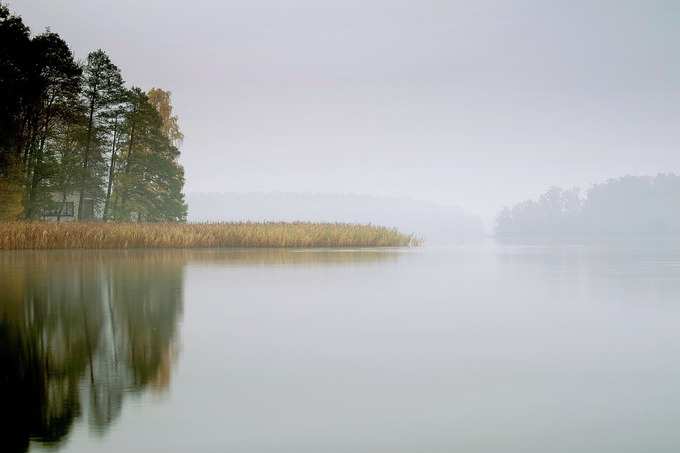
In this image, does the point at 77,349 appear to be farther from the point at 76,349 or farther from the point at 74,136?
the point at 74,136

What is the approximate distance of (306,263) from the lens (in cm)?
2838

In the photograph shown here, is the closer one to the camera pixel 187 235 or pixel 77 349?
pixel 77 349

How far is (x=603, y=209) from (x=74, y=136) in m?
134

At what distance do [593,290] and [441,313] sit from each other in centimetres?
681

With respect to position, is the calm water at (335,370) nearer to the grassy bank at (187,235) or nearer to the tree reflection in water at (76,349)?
the tree reflection in water at (76,349)

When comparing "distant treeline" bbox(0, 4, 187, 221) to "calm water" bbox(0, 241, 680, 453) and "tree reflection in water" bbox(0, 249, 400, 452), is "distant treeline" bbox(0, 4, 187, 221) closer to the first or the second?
"tree reflection in water" bbox(0, 249, 400, 452)

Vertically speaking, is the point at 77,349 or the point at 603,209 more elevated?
the point at 603,209

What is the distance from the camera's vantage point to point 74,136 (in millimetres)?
50781

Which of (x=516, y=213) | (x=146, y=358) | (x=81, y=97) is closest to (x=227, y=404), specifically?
(x=146, y=358)

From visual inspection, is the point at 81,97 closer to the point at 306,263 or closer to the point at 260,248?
the point at 260,248

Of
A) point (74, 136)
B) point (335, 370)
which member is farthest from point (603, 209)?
point (335, 370)

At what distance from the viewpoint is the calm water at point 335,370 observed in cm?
536

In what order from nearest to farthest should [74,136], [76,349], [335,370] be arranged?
[335,370] → [76,349] → [74,136]

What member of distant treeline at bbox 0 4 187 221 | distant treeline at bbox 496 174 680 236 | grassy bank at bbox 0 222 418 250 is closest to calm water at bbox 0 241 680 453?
grassy bank at bbox 0 222 418 250
